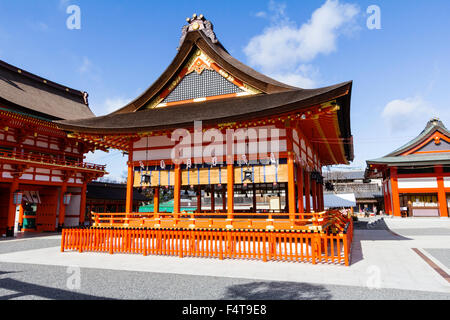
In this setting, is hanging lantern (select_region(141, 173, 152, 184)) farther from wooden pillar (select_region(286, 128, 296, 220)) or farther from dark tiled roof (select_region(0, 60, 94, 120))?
dark tiled roof (select_region(0, 60, 94, 120))

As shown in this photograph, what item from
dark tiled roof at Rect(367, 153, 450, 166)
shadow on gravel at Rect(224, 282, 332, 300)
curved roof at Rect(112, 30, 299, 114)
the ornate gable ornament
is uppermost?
the ornate gable ornament

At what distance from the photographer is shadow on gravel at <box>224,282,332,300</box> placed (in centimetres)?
568

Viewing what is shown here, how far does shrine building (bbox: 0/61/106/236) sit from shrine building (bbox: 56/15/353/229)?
757cm

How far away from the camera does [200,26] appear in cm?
1667

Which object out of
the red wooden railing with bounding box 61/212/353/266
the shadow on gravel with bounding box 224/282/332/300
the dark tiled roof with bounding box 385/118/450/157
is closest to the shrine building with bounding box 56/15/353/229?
the red wooden railing with bounding box 61/212/353/266

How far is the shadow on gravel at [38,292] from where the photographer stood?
5840 mm

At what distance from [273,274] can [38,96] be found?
→ 87.6ft

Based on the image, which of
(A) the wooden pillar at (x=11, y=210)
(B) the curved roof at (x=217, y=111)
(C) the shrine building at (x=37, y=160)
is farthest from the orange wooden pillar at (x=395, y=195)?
(A) the wooden pillar at (x=11, y=210)

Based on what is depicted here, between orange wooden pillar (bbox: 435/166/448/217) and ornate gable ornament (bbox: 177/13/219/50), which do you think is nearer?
ornate gable ornament (bbox: 177/13/219/50)

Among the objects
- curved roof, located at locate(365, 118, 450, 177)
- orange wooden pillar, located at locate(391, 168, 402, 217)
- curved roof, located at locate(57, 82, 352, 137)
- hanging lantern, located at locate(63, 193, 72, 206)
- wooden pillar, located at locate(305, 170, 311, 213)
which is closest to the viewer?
curved roof, located at locate(57, 82, 352, 137)

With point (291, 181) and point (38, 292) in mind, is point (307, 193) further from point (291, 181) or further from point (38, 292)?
point (38, 292)

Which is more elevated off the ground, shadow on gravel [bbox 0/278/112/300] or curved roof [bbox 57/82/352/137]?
curved roof [bbox 57/82/352/137]

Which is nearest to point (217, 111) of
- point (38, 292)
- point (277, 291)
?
point (277, 291)
